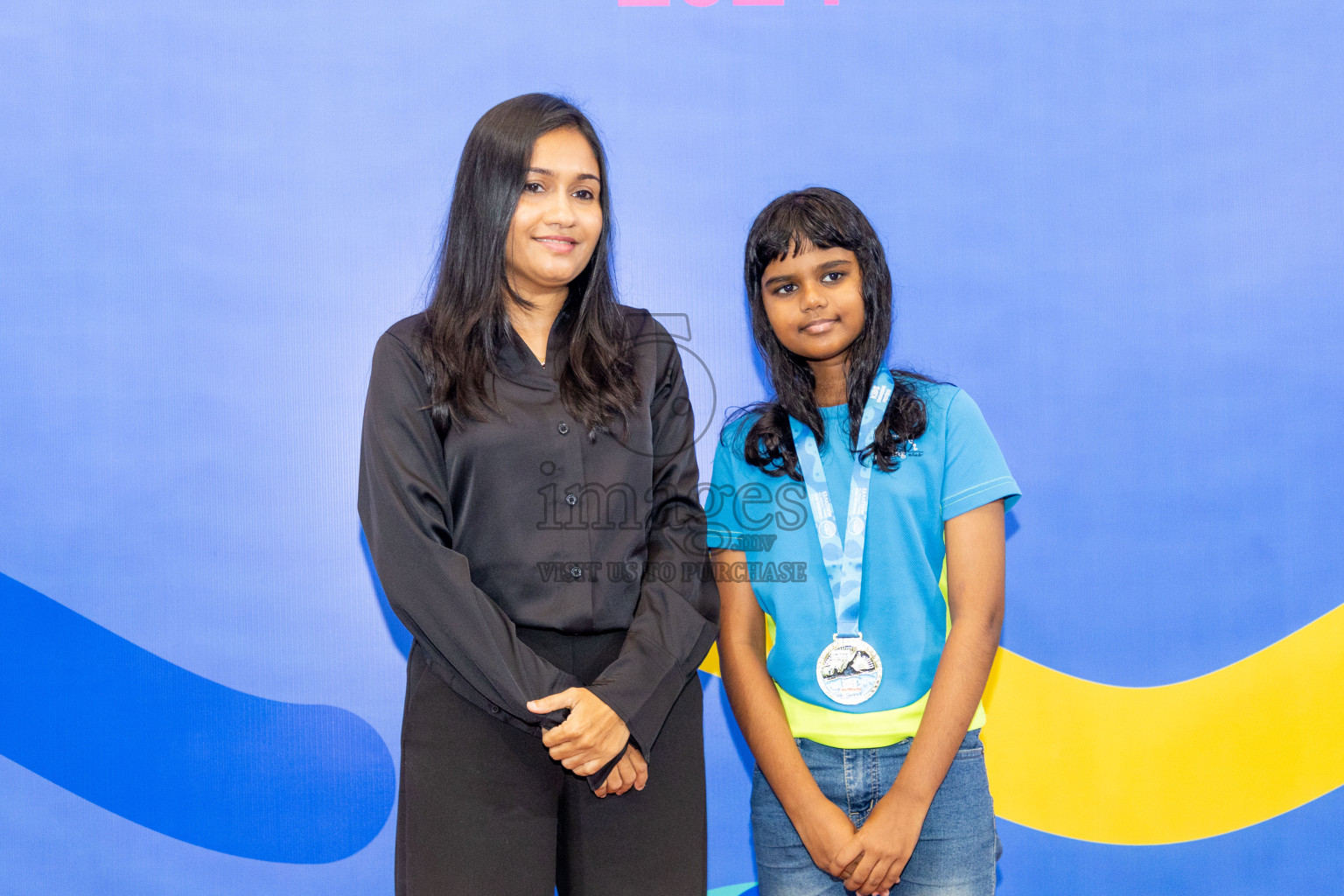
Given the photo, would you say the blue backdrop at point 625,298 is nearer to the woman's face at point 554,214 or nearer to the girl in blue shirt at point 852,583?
the girl in blue shirt at point 852,583

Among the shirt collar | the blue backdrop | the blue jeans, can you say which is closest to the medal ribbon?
the blue jeans

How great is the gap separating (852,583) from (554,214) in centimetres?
87

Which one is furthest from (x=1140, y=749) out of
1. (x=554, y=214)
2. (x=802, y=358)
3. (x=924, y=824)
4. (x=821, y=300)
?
(x=554, y=214)

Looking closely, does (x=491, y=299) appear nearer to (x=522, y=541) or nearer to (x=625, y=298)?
(x=522, y=541)

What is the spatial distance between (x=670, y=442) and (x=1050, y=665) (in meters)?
1.43

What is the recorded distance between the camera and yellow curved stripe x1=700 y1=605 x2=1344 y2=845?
2602 mm

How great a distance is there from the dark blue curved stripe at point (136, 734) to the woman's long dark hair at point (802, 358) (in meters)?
1.56

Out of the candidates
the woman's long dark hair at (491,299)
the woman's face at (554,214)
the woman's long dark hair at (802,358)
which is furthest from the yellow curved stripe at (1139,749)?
the woman's face at (554,214)

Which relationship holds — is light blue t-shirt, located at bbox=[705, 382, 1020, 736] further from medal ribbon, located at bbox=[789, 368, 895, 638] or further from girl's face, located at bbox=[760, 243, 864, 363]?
girl's face, located at bbox=[760, 243, 864, 363]

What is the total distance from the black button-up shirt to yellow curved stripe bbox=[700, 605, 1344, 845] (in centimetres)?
97

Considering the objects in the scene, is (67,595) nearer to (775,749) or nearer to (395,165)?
(395,165)

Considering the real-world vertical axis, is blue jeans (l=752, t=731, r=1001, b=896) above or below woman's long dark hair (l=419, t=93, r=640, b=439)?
below

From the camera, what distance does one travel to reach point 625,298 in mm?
2604

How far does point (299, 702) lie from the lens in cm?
254
